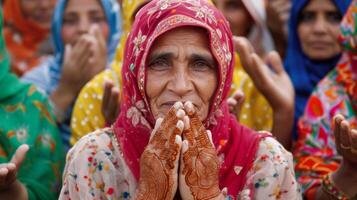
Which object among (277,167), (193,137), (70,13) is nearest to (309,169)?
(277,167)

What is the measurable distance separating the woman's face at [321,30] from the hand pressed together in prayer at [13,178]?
1.89m

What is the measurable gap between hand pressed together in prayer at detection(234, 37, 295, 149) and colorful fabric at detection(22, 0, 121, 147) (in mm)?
1427

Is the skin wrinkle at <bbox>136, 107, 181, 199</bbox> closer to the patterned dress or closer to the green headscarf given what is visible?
the patterned dress

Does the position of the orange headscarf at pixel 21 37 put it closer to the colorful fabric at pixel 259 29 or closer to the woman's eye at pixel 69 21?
the woman's eye at pixel 69 21

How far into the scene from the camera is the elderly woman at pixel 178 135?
119 inches

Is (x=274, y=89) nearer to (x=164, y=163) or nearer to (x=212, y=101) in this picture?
(x=212, y=101)

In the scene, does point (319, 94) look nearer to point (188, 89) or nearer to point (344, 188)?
point (344, 188)

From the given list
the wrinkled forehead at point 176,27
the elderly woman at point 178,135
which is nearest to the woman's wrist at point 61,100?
the elderly woman at point 178,135

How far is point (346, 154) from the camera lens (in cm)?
338

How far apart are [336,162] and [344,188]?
57 centimetres

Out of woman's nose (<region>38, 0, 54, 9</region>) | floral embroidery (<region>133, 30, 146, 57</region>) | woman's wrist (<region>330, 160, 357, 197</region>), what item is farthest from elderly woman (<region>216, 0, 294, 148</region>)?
woman's nose (<region>38, 0, 54, 9</region>)

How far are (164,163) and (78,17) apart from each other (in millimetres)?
2501

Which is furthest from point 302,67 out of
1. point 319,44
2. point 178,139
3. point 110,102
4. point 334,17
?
point 178,139

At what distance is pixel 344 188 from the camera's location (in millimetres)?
3486
